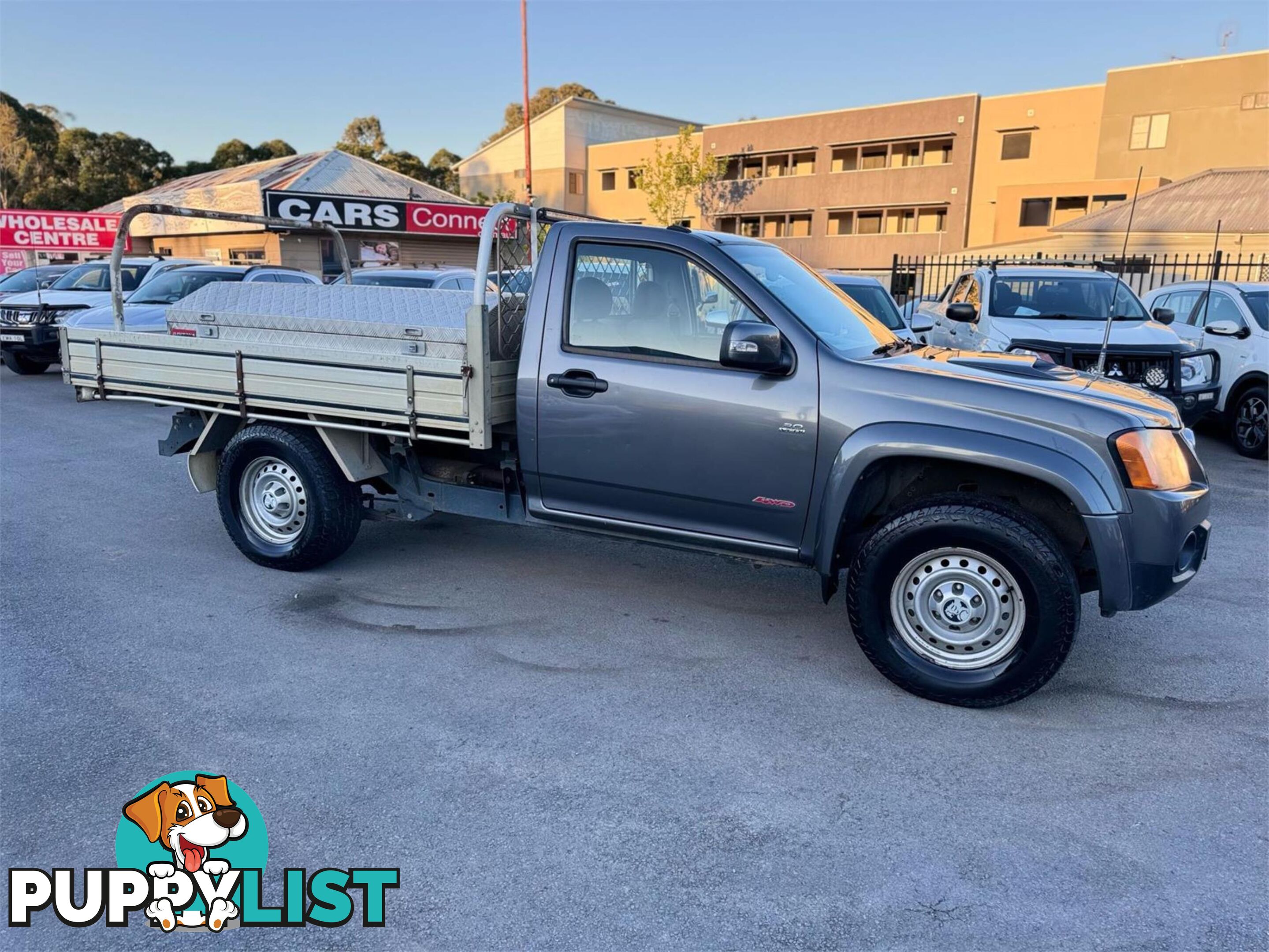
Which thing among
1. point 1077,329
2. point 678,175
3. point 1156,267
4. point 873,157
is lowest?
point 1077,329

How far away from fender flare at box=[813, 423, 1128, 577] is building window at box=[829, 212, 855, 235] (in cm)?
4142

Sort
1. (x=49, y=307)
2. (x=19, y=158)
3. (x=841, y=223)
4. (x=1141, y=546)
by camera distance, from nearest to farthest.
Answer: (x=1141, y=546) < (x=49, y=307) < (x=841, y=223) < (x=19, y=158)

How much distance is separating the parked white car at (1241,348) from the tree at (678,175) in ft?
116

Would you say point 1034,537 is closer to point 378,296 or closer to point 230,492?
point 378,296

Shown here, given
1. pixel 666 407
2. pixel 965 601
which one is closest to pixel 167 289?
pixel 666 407

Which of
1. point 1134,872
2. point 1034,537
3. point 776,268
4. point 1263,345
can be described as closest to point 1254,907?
point 1134,872

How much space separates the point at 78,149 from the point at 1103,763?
6193cm

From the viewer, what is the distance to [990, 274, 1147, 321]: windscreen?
9.45 metres

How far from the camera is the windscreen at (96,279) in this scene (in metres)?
14.6

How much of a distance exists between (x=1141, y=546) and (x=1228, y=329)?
24.3ft

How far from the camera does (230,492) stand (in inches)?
217

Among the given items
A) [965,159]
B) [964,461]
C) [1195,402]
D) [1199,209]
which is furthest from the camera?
[965,159]

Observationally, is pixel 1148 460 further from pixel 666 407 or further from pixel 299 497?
pixel 299 497

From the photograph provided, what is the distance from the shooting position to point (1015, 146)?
37531 millimetres
